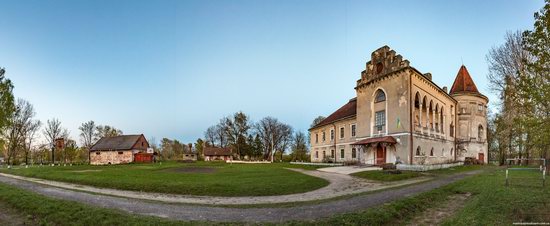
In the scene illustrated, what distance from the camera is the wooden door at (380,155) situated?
101 feet

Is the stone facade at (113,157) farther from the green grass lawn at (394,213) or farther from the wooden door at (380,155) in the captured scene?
the green grass lawn at (394,213)

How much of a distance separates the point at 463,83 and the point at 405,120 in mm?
19605

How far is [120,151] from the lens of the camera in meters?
59.4

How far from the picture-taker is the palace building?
96.5ft

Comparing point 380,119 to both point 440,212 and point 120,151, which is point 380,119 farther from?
point 120,151

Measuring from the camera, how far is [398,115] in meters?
29.9

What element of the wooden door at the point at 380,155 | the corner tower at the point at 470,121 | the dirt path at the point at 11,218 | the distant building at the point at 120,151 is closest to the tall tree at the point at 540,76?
the dirt path at the point at 11,218

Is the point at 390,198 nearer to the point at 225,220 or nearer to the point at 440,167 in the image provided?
the point at 225,220

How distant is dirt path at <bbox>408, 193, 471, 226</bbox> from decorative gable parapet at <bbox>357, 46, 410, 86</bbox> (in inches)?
775

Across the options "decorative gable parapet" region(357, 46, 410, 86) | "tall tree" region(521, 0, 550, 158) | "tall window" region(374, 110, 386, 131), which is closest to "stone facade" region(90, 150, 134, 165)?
"decorative gable parapet" region(357, 46, 410, 86)

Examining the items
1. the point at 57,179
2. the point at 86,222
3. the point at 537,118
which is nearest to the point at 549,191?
the point at 537,118

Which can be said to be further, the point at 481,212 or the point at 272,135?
the point at 272,135

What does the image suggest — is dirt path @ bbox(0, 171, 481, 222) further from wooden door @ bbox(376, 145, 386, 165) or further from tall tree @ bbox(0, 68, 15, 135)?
tall tree @ bbox(0, 68, 15, 135)

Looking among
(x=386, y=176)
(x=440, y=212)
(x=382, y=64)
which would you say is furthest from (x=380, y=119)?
(x=440, y=212)
